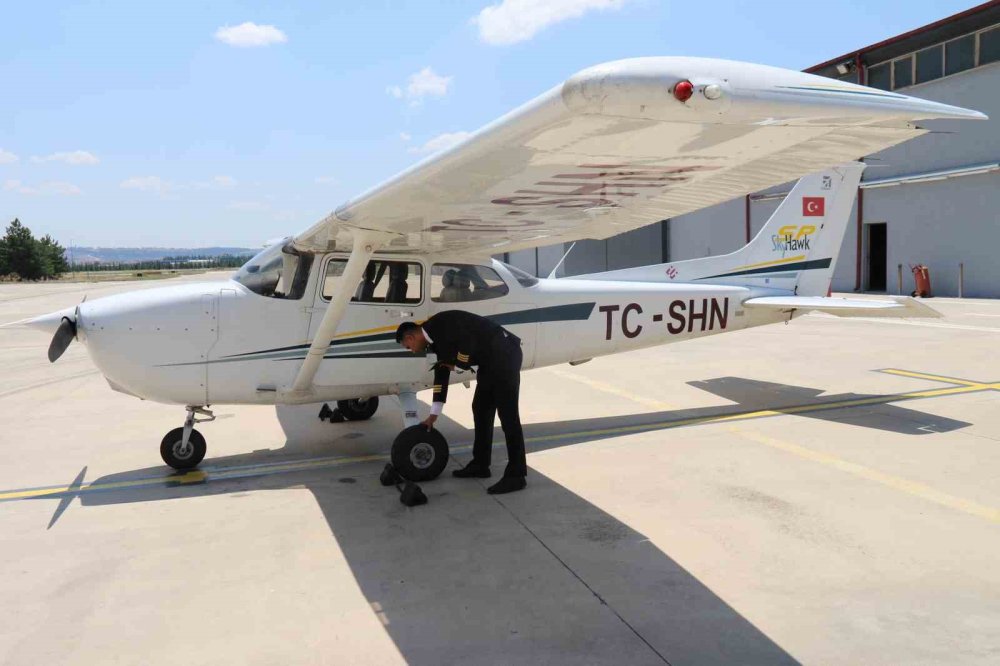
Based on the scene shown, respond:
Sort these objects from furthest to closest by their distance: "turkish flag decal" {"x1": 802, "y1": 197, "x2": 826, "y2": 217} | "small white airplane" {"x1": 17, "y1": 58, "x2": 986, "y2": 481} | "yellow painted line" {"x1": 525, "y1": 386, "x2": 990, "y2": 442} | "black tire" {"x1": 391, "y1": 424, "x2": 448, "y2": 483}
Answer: "turkish flag decal" {"x1": 802, "y1": 197, "x2": 826, "y2": 217}
"yellow painted line" {"x1": 525, "y1": 386, "x2": 990, "y2": 442}
"black tire" {"x1": 391, "y1": 424, "x2": 448, "y2": 483}
"small white airplane" {"x1": 17, "y1": 58, "x2": 986, "y2": 481}

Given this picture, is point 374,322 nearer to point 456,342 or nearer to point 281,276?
point 281,276

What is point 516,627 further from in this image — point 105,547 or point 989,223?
point 989,223

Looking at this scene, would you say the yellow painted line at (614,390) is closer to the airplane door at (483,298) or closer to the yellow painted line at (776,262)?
the yellow painted line at (776,262)

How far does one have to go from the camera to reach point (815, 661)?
290cm

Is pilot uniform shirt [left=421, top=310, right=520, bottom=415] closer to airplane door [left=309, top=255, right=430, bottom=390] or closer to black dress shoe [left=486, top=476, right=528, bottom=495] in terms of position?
black dress shoe [left=486, top=476, right=528, bottom=495]

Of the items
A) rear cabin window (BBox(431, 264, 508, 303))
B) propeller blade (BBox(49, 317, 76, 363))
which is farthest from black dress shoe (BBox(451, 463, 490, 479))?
propeller blade (BBox(49, 317, 76, 363))

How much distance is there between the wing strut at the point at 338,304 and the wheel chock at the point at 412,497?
1.46m

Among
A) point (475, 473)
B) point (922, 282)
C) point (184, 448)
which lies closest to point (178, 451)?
point (184, 448)

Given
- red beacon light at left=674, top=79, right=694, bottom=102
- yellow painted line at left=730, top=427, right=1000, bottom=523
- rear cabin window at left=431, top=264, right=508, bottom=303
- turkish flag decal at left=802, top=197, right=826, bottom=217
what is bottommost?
yellow painted line at left=730, top=427, right=1000, bottom=523

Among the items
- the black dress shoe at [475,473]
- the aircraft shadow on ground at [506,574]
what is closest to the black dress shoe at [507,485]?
the aircraft shadow on ground at [506,574]

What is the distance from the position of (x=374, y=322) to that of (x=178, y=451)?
6.39 feet

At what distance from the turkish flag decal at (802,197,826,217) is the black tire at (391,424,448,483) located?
5.71 m

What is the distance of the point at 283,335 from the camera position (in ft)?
19.1

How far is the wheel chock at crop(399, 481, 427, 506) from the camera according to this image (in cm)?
488
